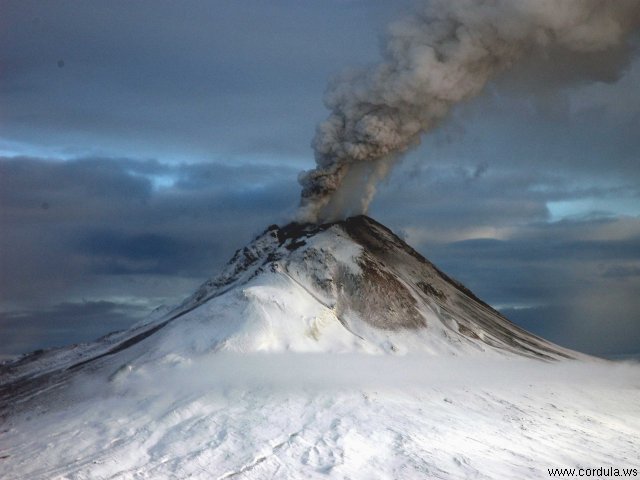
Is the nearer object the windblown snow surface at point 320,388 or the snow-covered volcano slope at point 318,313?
the windblown snow surface at point 320,388

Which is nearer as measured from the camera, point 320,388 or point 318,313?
point 320,388

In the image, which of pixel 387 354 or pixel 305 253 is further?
pixel 305 253

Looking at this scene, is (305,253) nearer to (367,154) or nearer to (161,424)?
(367,154)

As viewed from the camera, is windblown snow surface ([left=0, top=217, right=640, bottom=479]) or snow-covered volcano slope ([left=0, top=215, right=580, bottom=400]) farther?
snow-covered volcano slope ([left=0, top=215, right=580, bottom=400])

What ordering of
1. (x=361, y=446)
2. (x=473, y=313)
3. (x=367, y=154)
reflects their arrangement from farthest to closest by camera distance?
(x=367, y=154) → (x=473, y=313) → (x=361, y=446)

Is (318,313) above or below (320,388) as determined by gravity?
above

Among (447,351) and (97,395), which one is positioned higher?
(447,351)

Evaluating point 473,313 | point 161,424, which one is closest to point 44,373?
point 161,424

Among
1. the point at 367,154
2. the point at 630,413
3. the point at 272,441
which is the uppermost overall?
the point at 367,154
